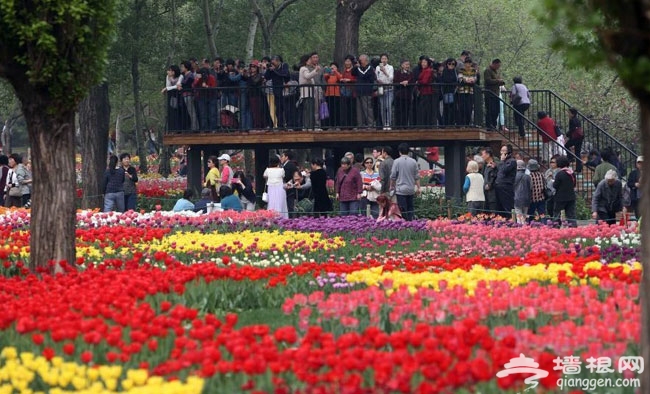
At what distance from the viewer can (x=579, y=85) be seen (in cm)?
5072

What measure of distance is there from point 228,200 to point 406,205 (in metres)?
3.42

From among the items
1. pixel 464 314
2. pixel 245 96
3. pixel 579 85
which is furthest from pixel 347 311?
pixel 579 85

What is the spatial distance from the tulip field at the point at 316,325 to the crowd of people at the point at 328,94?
506 inches

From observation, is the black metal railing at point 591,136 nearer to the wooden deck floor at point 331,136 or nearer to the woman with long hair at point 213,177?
the wooden deck floor at point 331,136

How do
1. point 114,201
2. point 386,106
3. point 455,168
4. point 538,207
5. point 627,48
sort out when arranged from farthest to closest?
point 455,168
point 386,106
point 114,201
point 538,207
point 627,48

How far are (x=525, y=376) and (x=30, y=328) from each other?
11.9 feet

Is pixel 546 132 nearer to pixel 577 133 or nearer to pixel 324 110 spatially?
pixel 577 133

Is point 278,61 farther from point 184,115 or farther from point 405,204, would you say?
point 405,204

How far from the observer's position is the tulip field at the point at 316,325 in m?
7.23

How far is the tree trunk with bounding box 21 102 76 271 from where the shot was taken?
520 inches

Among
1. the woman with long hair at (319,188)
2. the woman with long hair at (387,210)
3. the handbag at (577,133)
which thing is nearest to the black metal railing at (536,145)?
the handbag at (577,133)

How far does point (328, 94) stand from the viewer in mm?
27969

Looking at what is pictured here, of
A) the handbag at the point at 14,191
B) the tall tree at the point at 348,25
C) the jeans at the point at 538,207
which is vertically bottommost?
the jeans at the point at 538,207

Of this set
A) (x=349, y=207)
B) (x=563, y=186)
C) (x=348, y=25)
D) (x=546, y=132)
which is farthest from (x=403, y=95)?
(x=348, y=25)
